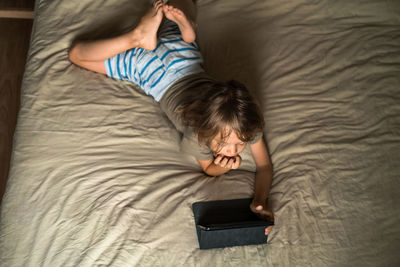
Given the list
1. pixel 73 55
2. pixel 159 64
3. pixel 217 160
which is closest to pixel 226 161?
pixel 217 160

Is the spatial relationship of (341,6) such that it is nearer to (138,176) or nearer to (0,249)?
(138,176)

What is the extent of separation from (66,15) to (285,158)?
3.48 feet

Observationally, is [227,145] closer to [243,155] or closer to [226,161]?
[226,161]

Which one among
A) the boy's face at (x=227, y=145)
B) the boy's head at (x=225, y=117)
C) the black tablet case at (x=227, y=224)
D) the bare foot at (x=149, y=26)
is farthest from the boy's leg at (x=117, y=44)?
the black tablet case at (x=227, y=224)

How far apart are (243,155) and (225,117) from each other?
30cm

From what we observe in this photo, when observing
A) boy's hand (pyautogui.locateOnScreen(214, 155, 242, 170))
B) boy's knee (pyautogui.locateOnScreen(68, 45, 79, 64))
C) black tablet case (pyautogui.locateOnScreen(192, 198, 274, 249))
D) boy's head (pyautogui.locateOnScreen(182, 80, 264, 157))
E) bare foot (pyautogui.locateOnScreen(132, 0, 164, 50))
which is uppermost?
bare foot (pyautogui.locateOnScreen(132, 0, 164, 50))

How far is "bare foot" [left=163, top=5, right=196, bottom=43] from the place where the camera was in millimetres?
1143

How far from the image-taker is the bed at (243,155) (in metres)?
1.00

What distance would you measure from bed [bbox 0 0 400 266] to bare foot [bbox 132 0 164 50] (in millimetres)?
220

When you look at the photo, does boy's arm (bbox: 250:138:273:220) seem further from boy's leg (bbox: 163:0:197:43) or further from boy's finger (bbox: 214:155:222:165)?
boy's leg (bbox: 163:0:197:43)

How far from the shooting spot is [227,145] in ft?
3.32

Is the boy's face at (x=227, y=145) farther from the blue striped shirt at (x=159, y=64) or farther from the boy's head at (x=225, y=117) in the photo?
the blue striped shirt at (x=159, y=64)

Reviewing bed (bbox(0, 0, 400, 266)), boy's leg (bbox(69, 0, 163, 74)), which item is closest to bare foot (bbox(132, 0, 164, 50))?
boy's leg (bbox(69, 0, 163, 74))

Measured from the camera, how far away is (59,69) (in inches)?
51.1
